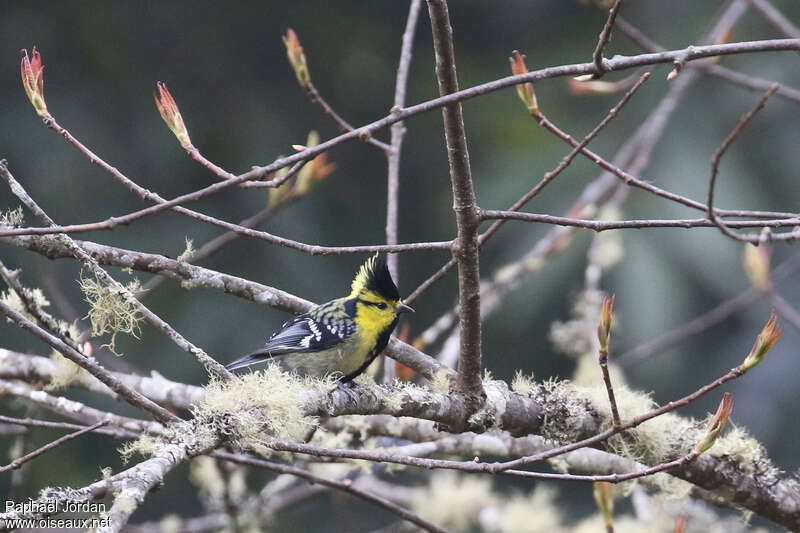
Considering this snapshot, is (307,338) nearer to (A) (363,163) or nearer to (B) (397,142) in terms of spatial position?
(B) (397,142)

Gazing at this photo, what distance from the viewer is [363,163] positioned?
10.5m

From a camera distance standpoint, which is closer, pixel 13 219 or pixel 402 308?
pixel 13 219

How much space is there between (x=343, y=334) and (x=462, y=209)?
1.03 metres

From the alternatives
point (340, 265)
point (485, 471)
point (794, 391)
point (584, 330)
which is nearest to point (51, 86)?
point (340, 265)

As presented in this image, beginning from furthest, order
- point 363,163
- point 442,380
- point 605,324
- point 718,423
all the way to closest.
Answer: point 363,163
point 442,380
point 718,423
point 605,324

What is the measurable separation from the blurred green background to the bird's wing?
5515 millimetres

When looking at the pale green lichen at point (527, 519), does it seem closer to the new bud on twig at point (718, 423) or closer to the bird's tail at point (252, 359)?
the bird's tail at point (252, 359)

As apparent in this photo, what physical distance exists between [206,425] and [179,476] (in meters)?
7.89

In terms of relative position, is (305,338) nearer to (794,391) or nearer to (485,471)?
(485,471)

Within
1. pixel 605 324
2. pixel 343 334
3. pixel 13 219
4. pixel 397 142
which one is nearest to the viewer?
pixel 605 324

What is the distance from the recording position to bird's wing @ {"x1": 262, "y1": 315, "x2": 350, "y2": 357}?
3074mm

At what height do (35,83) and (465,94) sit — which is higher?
(35,83)

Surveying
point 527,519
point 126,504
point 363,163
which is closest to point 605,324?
point 126,504

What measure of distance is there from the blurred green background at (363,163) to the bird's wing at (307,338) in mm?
5515
